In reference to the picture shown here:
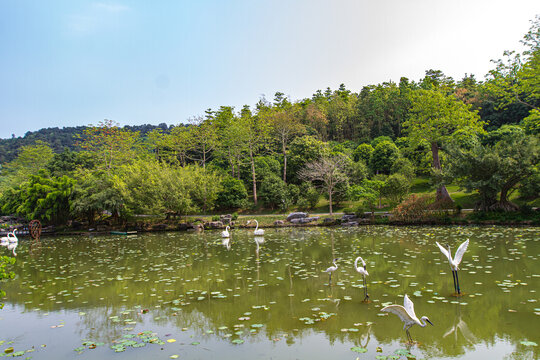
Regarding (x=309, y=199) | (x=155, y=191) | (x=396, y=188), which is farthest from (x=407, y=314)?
(x=155, y=191)

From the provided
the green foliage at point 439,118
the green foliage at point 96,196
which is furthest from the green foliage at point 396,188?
the green foliage at point 96,196

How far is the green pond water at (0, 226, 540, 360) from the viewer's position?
185 inches

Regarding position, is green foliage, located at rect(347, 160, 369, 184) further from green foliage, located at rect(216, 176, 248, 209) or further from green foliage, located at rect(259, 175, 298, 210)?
green foliage, located at rect(216, 176, 248, 209)

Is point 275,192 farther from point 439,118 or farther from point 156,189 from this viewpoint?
point 439,118

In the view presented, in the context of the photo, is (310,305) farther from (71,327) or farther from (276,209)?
(276,209)

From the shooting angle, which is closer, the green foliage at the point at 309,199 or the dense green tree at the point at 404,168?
the dense green tree at the point at 404,168

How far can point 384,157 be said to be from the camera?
31234 mm

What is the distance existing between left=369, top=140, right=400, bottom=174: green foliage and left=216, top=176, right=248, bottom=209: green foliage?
13.0 m

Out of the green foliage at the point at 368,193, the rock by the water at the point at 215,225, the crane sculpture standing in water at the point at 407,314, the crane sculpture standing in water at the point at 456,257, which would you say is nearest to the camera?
the crane sculpture standing in water at the point at 407,314

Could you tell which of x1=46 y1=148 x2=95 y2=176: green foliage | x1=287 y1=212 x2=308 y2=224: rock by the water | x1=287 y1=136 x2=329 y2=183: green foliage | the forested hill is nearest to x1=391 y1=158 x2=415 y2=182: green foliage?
x1=287 y1=136 x2=329 y2=183: green foliage

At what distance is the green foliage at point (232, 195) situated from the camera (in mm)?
Result: 30352

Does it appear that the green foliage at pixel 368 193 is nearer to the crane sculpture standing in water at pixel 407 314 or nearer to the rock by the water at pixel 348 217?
the rock by the water at pixel 348 217

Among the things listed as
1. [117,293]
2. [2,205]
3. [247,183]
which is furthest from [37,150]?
[117,293]

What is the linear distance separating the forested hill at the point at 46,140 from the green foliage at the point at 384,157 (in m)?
51.0
